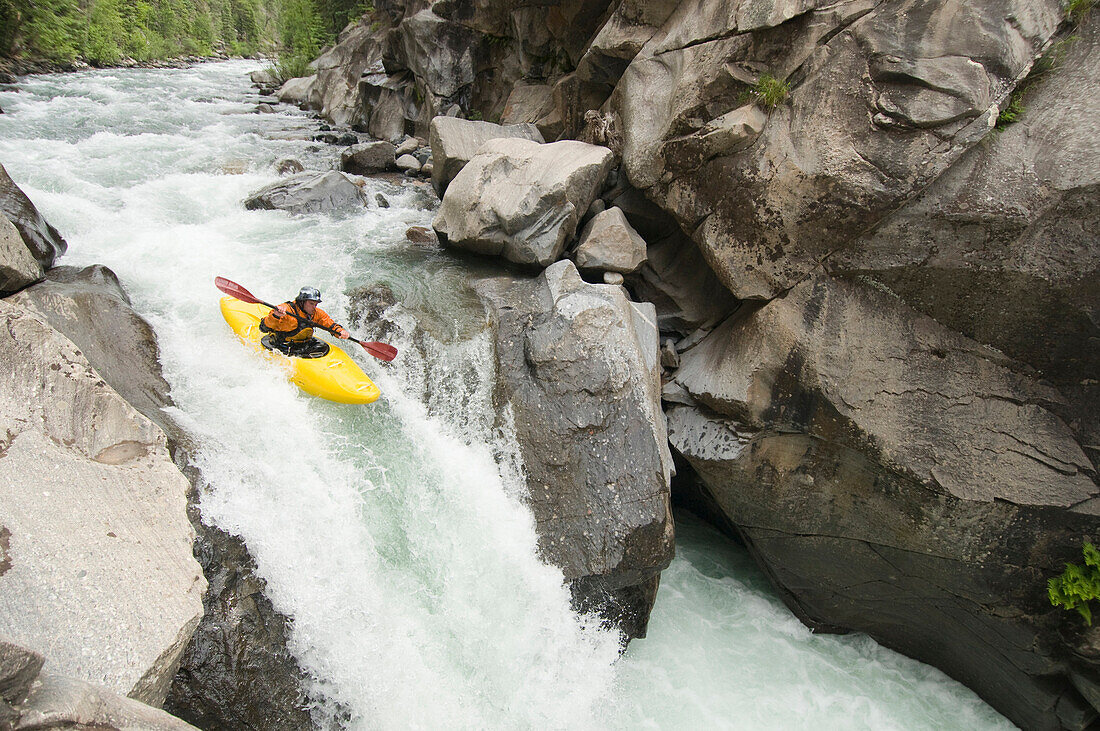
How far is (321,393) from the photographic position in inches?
192

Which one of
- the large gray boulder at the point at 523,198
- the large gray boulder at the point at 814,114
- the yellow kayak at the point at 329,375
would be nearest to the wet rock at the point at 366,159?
the large gray boulder at the point at 523,198

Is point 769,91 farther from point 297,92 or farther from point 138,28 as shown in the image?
point 138,28

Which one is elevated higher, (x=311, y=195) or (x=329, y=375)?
(x=311, y=195)

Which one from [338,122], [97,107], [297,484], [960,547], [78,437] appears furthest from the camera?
[338,122]

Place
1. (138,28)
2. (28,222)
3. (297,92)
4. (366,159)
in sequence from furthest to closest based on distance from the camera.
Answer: (138,28)
(297,92)
(366,159)
(28,222)

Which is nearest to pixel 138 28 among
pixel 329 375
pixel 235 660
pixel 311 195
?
pixel 311 195

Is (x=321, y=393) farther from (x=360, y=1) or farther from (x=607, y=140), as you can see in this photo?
(x=360, y=1)

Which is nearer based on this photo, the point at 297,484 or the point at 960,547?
the point at 297,484

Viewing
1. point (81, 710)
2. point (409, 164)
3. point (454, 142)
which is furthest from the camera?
point (409, 164)

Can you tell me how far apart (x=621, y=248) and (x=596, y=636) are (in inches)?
149

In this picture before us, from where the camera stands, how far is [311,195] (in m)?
8.10

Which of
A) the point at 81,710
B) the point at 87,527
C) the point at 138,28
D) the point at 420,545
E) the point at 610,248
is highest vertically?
the point at 138,28

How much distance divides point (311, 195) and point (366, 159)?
8.26ft

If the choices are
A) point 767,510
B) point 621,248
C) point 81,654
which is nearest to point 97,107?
point 621,248
